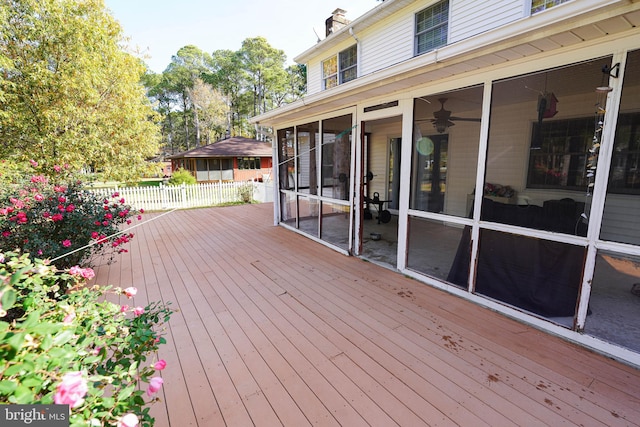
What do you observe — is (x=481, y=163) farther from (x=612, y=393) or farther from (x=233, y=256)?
(x=233, y=256)

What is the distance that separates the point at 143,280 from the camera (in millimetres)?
3643

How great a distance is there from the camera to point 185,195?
983 cm

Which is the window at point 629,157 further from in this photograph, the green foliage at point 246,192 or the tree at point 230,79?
the tree at point 230,79

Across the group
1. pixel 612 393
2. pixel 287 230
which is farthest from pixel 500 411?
pixel 287 230

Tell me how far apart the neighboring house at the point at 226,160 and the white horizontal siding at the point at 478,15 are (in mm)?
13034

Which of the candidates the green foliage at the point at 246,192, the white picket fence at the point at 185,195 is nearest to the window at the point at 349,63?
the white picket fence at the point at 185,195

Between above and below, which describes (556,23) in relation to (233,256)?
above

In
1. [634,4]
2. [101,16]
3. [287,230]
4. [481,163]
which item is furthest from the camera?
[101,16]

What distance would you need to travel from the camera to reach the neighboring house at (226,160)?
17.8 meters

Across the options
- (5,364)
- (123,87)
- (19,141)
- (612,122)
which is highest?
(123,87)

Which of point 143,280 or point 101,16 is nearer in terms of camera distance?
point 143,280

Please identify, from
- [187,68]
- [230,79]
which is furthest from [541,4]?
[187,68]

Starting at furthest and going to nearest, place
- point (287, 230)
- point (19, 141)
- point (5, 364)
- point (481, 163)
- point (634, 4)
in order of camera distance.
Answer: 1. point (19, 141)
2. point (287, 230)
3. point (481, 163)
4. point (634, 4)
5. point (5, 364)

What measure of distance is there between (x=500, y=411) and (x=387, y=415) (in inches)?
25.5
